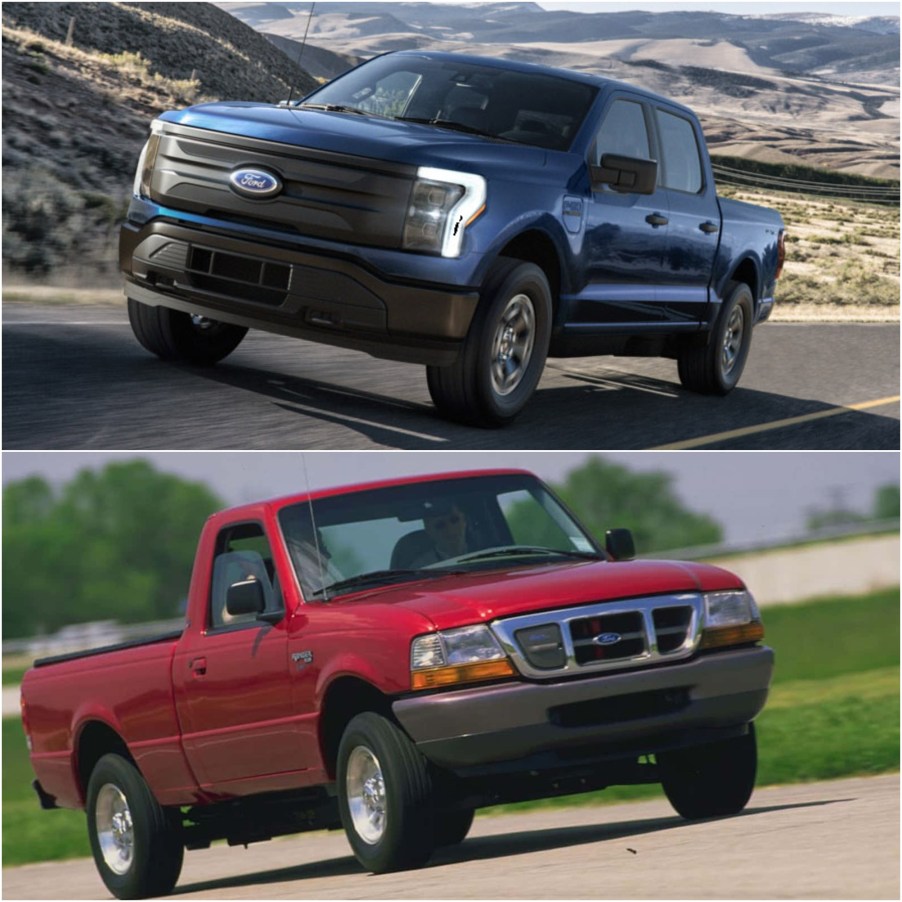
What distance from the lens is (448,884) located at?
22.0ft

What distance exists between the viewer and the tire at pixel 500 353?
9.44 meters

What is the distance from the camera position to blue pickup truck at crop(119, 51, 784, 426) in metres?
9.18

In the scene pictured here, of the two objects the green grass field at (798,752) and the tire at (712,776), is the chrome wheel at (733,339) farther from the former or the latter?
the tire at (712,776)

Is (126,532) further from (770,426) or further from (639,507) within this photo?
(770,426)

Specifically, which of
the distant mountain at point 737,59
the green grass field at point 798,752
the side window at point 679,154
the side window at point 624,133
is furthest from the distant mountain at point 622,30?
the side window at point 624,133

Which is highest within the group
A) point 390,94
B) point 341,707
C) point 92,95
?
point 390,94

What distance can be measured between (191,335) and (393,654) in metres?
4.84

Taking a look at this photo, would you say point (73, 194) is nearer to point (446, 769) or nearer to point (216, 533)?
point (216, 533)

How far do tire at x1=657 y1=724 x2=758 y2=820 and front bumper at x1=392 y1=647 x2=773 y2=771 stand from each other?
1.45 feet

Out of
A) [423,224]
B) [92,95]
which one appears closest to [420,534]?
[423,224]

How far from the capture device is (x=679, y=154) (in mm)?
12602

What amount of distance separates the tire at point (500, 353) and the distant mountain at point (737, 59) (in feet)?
122

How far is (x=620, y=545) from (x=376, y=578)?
1.34m

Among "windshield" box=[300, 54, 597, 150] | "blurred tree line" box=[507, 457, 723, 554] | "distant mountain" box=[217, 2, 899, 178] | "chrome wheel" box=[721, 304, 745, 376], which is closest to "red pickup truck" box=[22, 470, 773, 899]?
"windshield" box=[300, 54, 597, 150]
